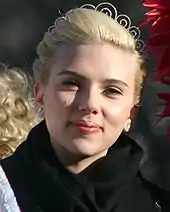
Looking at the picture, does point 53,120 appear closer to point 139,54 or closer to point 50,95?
Answer: point 50,95

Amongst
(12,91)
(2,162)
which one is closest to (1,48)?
(12,91)

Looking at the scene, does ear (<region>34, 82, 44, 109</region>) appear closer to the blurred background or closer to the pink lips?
the pink lips

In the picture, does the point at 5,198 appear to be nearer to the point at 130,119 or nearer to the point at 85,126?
the point at 85,126

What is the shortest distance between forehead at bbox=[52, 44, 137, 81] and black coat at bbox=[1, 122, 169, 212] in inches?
6.3

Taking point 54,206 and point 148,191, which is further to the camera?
point 148,191

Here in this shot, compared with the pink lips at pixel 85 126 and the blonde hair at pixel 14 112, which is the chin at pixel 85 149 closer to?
the pink lips at pixel 85 126

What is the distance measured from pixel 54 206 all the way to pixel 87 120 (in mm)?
189

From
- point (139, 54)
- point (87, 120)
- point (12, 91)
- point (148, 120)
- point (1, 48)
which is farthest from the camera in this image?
point (1, 48)

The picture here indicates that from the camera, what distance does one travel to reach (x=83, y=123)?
139 cm

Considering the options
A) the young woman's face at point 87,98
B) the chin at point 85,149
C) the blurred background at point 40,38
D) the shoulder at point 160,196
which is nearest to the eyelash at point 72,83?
the young woman's face at point 87,98

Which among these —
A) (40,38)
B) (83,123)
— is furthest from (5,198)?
(40,38)

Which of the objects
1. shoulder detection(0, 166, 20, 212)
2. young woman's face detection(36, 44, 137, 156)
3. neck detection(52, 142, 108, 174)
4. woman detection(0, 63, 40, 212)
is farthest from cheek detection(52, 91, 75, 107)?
woman detection(0, 63, 40, 212)

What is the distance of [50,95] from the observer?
1436 millimetres

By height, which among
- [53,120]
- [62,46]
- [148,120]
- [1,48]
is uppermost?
[62,46]
